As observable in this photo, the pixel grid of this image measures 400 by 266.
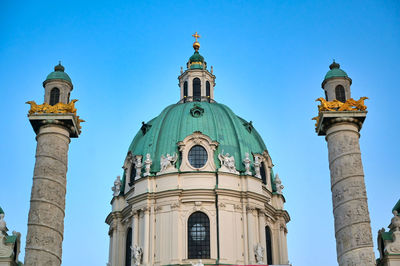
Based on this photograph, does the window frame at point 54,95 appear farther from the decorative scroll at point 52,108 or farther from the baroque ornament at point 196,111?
the baroque ornament at point 196,111

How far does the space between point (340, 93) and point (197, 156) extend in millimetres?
17624

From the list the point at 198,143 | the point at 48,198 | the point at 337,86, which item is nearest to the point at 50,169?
the point at 48,198

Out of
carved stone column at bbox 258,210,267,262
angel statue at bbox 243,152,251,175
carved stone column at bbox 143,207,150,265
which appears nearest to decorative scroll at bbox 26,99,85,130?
carved stone column at bbox 143,207,150,265

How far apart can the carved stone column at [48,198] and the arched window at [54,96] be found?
5.72 feet

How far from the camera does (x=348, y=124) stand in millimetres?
37531

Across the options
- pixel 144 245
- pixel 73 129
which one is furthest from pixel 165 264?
pixel 73 129

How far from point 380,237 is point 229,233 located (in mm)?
15436

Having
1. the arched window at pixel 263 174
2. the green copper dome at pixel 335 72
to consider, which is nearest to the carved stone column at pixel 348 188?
the green copper dome at pixel 335 72

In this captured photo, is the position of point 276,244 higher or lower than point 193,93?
lower

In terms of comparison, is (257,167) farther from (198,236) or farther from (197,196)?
(198,236)

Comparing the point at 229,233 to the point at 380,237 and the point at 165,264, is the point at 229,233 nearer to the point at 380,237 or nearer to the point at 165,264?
the point at 165,264

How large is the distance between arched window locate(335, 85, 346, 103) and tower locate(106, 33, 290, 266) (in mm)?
15962

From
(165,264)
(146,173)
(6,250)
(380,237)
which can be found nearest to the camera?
(6,250)

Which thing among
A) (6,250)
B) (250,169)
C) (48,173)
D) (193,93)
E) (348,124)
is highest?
(193,93)
